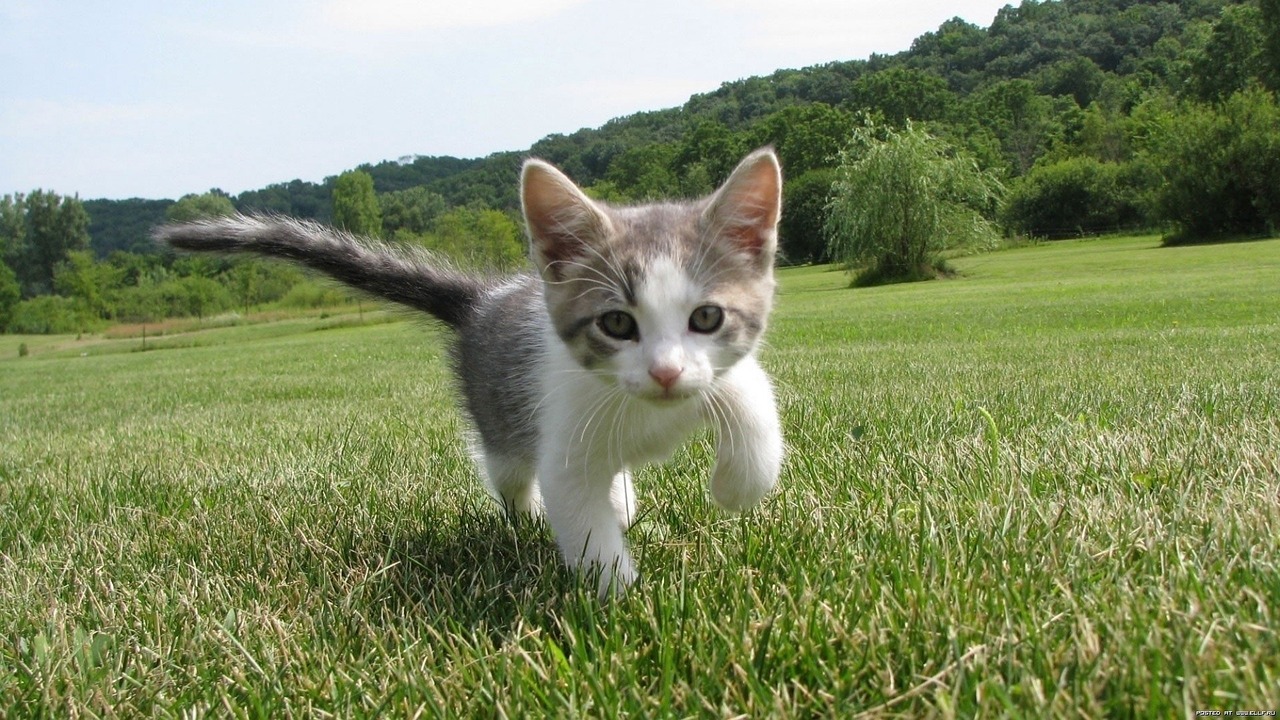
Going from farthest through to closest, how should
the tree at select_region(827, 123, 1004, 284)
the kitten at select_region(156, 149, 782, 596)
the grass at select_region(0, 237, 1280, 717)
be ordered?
1. the tree at select_region(827, 123, 1004, 284)
2. the kitten at select_region(156, 149, 782, 596)
3. the grass at select_region(0, 237, 1280, 717)

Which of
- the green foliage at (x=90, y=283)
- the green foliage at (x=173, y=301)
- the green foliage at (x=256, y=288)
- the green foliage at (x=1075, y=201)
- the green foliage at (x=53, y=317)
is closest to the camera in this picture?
the green foliage at (x=53, y=317)

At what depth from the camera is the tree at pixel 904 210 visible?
32.4 m

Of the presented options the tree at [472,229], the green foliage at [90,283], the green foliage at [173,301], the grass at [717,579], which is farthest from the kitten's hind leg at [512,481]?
the green foliage at [90,283]

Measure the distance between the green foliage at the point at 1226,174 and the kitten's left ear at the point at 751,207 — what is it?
41.5 m

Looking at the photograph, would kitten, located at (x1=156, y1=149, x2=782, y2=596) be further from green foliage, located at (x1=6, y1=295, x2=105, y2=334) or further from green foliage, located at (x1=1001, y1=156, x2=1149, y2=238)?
green foliage, located at (x1=1001, y1=156, x2=1149, y2=238)

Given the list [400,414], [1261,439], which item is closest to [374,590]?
[1261,439]

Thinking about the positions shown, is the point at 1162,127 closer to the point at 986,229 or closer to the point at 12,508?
the point at 986,229

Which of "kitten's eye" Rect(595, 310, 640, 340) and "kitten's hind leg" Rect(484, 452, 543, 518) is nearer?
"kitten's eye" Rect(595, 310, 640, 340)

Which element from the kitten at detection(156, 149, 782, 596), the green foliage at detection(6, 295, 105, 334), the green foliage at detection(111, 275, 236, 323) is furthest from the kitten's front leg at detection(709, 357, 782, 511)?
the green foliage at detection(6, 295, 105, 334)

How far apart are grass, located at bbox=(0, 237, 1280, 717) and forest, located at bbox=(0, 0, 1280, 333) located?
20613 mm

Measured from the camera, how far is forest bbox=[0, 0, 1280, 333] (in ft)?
123

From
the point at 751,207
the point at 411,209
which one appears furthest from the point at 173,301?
the point at 751,207

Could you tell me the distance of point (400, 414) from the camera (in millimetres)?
5250

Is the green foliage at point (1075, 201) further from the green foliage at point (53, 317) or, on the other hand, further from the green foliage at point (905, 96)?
the green foliage at point (53, 317)
